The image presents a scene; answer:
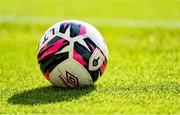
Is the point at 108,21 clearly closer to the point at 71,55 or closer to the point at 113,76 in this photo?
the point at 113,76

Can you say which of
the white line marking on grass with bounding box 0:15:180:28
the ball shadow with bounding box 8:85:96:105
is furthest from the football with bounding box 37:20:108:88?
the white line marking on grass with bounding box 0:15:180:28

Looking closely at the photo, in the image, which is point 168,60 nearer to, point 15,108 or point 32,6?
point 15,108

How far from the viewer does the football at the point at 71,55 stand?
7758 mm

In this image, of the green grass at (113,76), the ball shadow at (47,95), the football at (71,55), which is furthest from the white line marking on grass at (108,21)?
the ball shadow at (47,95)

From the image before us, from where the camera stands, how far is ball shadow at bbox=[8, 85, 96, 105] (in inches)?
288

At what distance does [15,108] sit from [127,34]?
8.74 meters

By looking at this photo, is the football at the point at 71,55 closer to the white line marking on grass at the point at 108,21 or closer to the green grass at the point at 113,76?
the green grass at the point at 113,76

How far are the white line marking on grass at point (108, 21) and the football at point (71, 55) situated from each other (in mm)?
8382

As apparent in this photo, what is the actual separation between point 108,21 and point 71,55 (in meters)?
10.4

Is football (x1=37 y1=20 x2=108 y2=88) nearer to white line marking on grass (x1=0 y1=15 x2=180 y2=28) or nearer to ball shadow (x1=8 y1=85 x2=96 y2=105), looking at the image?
ball shadow (x1=8 y1=85 x2=96 y2=105)

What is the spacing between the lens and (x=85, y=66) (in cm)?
778

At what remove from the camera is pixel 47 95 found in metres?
7.61

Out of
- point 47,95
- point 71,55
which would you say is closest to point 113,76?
point 71,55

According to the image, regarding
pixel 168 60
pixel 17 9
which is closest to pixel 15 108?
pixel 168 60
